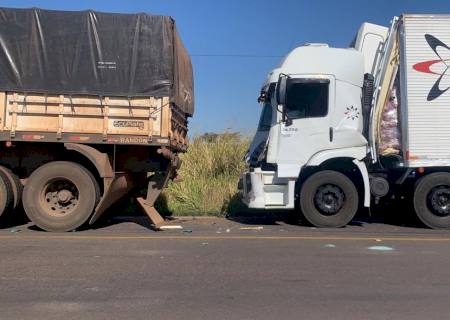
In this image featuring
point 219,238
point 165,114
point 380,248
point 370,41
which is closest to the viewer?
point 380,248

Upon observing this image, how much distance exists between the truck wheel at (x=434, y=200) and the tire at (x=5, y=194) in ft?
26.7

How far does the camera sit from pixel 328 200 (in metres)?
11.0

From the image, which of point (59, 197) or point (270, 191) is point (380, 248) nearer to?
point (270, 191)

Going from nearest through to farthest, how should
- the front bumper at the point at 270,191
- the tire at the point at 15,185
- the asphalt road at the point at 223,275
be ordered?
the asphalt road at the point at 223,275, the tire at the point at 15,185, the front bumper at the point at 270,191

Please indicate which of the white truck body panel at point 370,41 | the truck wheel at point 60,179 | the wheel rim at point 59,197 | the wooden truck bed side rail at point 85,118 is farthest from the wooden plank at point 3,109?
the white truck body panel at point 370,41

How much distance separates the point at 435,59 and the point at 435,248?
4.40m

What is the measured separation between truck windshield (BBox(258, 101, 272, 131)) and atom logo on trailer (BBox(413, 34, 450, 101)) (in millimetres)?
3150

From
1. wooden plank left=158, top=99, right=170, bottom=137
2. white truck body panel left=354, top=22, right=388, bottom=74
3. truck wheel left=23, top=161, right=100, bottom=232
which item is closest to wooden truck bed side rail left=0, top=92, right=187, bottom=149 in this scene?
wooden plank left=158, top=99, right=170, bottom=137

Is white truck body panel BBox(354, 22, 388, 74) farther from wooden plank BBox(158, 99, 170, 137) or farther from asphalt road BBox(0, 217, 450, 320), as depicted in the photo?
wooden plank BBox(158, 99, 170, 137)

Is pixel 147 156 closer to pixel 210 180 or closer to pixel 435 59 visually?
pixel 210 180

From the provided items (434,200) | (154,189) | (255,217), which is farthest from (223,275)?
(255,217)

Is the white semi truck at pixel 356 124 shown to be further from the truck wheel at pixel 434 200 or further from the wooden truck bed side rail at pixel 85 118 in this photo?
the wooden truck bed side rail at pixel 85 118

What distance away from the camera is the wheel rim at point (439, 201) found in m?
11.1

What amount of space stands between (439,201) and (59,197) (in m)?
7.70
